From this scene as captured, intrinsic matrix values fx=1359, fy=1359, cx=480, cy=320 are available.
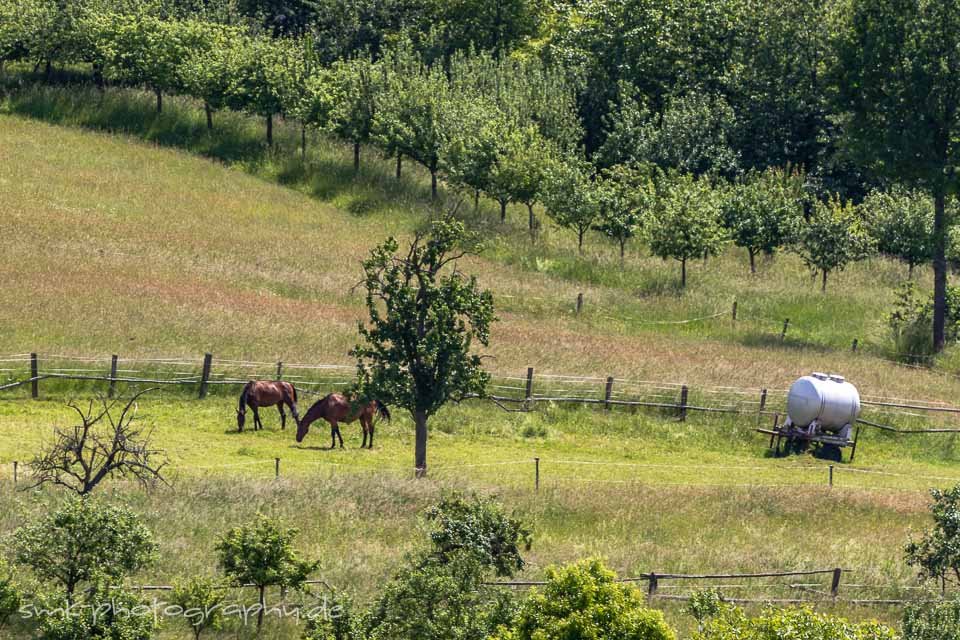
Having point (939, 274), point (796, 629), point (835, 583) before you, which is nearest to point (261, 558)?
point (796, 629)

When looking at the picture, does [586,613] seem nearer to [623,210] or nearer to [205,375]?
[205,375]

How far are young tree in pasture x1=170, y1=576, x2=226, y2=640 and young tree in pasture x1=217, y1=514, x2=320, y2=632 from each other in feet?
2.11

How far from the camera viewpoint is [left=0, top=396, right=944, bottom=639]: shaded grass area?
3028 centimetres

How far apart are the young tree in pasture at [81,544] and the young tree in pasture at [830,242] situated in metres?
48.4

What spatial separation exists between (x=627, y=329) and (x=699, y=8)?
37.1 m

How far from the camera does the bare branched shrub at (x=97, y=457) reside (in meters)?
27.9

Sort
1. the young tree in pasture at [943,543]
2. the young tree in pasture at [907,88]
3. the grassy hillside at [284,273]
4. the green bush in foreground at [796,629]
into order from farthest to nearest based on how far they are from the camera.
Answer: the young tree in pasture at [907,88], the grassy hillside at [284,273], the young tree in pasture at [943,543], the green bush in foreground at [796,629]

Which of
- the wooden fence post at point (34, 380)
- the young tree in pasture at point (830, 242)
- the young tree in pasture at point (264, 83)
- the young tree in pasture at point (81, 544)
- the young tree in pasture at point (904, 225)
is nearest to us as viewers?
the young tree in pasture at point (81, 544)


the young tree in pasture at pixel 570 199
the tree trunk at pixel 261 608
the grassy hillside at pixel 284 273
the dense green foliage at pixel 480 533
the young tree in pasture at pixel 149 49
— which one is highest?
the young tree in pasture at pixel 149 49

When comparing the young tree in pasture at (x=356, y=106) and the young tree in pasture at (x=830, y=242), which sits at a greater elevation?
the young tree in pasture at (x=356, y=106)

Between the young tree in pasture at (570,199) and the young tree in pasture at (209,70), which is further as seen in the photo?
the young tree in pasture at (209,70)

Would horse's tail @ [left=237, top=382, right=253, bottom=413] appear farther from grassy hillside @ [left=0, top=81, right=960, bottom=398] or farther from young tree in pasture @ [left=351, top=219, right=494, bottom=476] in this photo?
young tree in pasture @ [left=351, top=219, right=494, bottom=476]

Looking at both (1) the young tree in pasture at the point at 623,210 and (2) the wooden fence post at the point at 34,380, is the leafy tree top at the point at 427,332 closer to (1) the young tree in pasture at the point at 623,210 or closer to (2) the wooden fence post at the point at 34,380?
(2) the wooden fence post at the point at 34,380

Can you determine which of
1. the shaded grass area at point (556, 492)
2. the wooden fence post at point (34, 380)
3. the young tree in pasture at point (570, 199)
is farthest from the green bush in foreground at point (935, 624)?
the young tree in pasture at point (570, 199)
